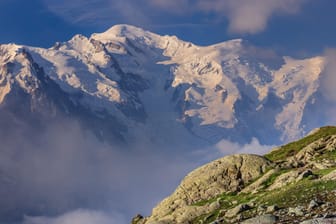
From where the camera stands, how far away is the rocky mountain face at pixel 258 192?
43.4 metres

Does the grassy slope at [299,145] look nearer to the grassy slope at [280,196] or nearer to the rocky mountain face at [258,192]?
the rocky mountain face at [258,192]

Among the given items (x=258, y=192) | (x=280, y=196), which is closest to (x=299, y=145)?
(x=258, y=192)

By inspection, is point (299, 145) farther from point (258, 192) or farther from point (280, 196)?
point (280, 196)

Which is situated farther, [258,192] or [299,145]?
[299,145]

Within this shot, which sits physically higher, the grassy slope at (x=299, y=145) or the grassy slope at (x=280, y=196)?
the grassy slope at (x=299, y=145)

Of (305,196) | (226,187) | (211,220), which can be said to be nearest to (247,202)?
(211,220)

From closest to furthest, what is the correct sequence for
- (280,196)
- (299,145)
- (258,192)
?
(280,196), (258,192), (299,145)

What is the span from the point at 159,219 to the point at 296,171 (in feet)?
52.0

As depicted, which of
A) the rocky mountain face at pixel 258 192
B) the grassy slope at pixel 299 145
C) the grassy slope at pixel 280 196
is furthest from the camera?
the grassy slope at pixel 299 145

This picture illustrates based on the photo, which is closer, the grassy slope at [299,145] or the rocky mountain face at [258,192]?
the rocky mountain face at [258,192]

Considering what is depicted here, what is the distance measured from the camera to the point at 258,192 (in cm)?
5844

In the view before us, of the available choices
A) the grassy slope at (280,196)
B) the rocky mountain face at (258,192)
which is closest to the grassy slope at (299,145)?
the rocky mountain face at (258,192)

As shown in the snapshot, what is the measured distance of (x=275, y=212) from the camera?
4488 centimetres

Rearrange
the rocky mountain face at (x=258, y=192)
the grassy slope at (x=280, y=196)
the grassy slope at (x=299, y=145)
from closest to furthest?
1. the rocky mountain face at (x=258, y=192)
2. the grassy slope at (x=280, y=196)
3. the grassy slope at (x=299, y=145)
